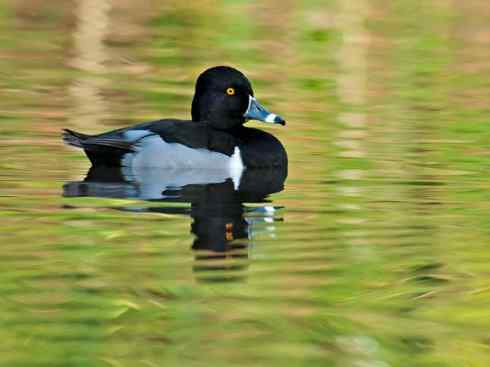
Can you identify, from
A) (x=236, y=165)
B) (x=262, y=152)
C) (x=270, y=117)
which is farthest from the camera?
(x=270, y=117)

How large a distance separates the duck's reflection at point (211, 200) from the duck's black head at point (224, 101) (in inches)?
32.9

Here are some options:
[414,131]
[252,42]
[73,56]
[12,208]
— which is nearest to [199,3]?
[252,42]

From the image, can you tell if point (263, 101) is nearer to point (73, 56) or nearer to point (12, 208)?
point (73, 56)

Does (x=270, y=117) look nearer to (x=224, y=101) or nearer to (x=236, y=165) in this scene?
(x=224, y=101)

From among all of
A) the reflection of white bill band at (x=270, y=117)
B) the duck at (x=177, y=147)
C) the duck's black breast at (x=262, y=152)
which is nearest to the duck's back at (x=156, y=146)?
the duck at (x=177, y=147)

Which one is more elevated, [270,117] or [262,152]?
[270,117]

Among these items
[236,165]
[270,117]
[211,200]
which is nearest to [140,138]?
[236,165]

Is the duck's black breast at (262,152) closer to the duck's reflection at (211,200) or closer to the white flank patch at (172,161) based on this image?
the duck's reflection at (211,200)

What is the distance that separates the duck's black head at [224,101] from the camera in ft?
36.6

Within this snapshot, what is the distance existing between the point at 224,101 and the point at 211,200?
2.17 meters

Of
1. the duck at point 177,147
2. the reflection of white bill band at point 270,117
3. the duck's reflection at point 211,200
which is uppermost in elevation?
the reflection of white bill band at point 270,117

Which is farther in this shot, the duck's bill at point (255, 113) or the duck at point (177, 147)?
the duck's bill at point (255, 113)

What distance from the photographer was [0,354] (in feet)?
17.8

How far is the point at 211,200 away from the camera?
9102 mm
